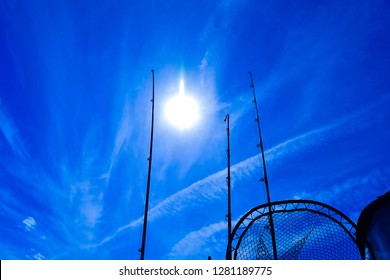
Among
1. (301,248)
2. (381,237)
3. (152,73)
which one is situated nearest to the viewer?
(381,237)

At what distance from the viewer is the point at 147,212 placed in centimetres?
1102

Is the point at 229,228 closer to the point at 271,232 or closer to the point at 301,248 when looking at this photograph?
the point at 271,232

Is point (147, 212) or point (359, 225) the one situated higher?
point (147, 212)

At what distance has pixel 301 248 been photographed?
1082cm

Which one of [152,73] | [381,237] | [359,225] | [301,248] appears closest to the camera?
[381,237]
